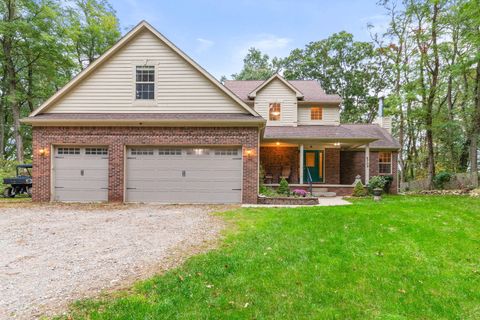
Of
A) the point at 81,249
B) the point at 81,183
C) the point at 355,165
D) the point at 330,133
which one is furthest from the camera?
the point at 355,165

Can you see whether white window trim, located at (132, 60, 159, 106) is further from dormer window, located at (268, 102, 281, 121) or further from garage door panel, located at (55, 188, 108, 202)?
dormer window, located at (268, 102, 281, 121)

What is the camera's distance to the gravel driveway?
335cm

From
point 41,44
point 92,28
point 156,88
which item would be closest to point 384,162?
point 156,88

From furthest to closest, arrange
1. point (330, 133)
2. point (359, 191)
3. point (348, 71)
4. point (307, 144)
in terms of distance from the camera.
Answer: point (348, 71) → point (307, 144) → point (330, 133) → point (359, 191)

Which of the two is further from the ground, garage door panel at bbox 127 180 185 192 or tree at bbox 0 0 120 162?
tree at bbox 0 0 120 162

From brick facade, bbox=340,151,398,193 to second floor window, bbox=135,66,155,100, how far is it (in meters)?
12.3

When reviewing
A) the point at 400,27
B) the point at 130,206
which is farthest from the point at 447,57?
the point at 130,206

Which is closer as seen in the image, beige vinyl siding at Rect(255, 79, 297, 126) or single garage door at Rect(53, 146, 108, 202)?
single garage door at Rect(53, 146, 108, 202)

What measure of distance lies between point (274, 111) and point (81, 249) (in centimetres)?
1307

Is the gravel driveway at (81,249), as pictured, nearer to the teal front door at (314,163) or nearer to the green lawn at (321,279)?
the green lawn at (321,279)

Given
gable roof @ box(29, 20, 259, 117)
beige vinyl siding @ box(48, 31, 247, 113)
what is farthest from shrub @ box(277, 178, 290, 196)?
beige vinyl siding @ box(48, 31, 247, 113)

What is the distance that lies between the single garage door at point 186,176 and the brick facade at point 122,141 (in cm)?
35

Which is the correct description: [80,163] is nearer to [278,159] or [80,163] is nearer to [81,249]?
[81,249]

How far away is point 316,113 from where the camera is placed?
16734 mm
